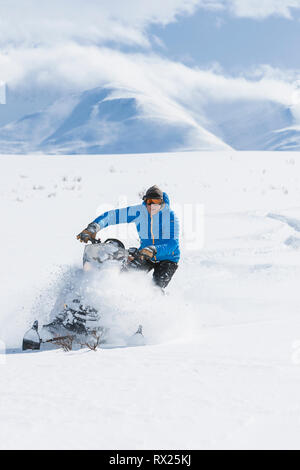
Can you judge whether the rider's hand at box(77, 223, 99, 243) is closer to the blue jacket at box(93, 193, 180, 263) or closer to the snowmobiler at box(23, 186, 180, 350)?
the snowmobiler at box(23, 186, 180, 350)

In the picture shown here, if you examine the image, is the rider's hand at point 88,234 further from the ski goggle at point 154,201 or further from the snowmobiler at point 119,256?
the ski goggle at point 154,201

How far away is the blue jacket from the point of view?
195 inches

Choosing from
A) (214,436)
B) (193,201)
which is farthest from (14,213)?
(214,436)

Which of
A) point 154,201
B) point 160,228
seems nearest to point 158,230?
point 160,228

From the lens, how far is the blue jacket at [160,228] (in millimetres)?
4941

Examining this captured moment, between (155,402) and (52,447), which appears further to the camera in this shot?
(155,402)

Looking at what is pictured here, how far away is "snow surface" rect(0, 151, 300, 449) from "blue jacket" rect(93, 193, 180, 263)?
331mm

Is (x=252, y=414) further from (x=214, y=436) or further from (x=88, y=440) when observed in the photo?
(x=88, y=440)

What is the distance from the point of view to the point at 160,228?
4965 mm

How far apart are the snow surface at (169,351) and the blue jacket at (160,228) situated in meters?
0.33

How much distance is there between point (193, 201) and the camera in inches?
529

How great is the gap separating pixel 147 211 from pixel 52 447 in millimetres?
3111

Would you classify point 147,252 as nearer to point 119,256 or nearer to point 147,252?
point 147,252

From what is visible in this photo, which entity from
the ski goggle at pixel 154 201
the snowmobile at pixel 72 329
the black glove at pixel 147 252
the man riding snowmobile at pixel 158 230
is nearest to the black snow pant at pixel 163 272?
the man riding snowmobile at pixel 158 230
